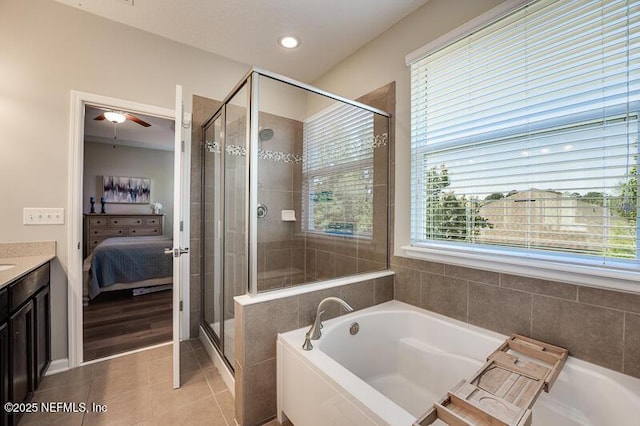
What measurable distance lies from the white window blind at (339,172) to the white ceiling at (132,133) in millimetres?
2847

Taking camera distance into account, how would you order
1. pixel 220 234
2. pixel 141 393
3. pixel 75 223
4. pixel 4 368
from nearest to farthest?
1. pixel 4 368
2. pixel 141 393
3. pixel 75 223
4. pixel 220 234

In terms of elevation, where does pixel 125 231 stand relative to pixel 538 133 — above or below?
below

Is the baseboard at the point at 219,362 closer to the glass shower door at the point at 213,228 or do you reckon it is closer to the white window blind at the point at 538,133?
the glass shower door at the point at 213,228

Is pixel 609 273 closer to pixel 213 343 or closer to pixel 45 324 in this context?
pixel 213 343

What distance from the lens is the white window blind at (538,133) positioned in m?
1.22

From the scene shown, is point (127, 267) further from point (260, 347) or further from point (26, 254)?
point (260, 347)

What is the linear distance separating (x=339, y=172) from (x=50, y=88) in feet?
7.55

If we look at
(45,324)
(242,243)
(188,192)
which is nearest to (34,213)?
(45,324)

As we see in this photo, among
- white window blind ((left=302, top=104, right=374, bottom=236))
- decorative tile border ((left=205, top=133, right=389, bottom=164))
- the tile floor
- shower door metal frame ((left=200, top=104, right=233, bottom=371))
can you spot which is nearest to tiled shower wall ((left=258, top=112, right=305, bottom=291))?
decorative tile border ((left=205, top=133, right=389, bottom=164))

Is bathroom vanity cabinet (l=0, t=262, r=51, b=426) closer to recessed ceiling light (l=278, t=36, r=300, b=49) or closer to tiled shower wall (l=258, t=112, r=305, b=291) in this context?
tiled shower wall (l=258, t=112, r=305, b=291)

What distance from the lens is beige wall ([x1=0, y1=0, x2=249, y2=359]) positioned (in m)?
1.89

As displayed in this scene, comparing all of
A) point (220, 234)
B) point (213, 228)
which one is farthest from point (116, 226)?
point (220, 234)

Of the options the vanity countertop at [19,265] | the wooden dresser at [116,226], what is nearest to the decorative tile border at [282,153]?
the vanity countertop at [19,265]

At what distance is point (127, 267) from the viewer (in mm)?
3682
